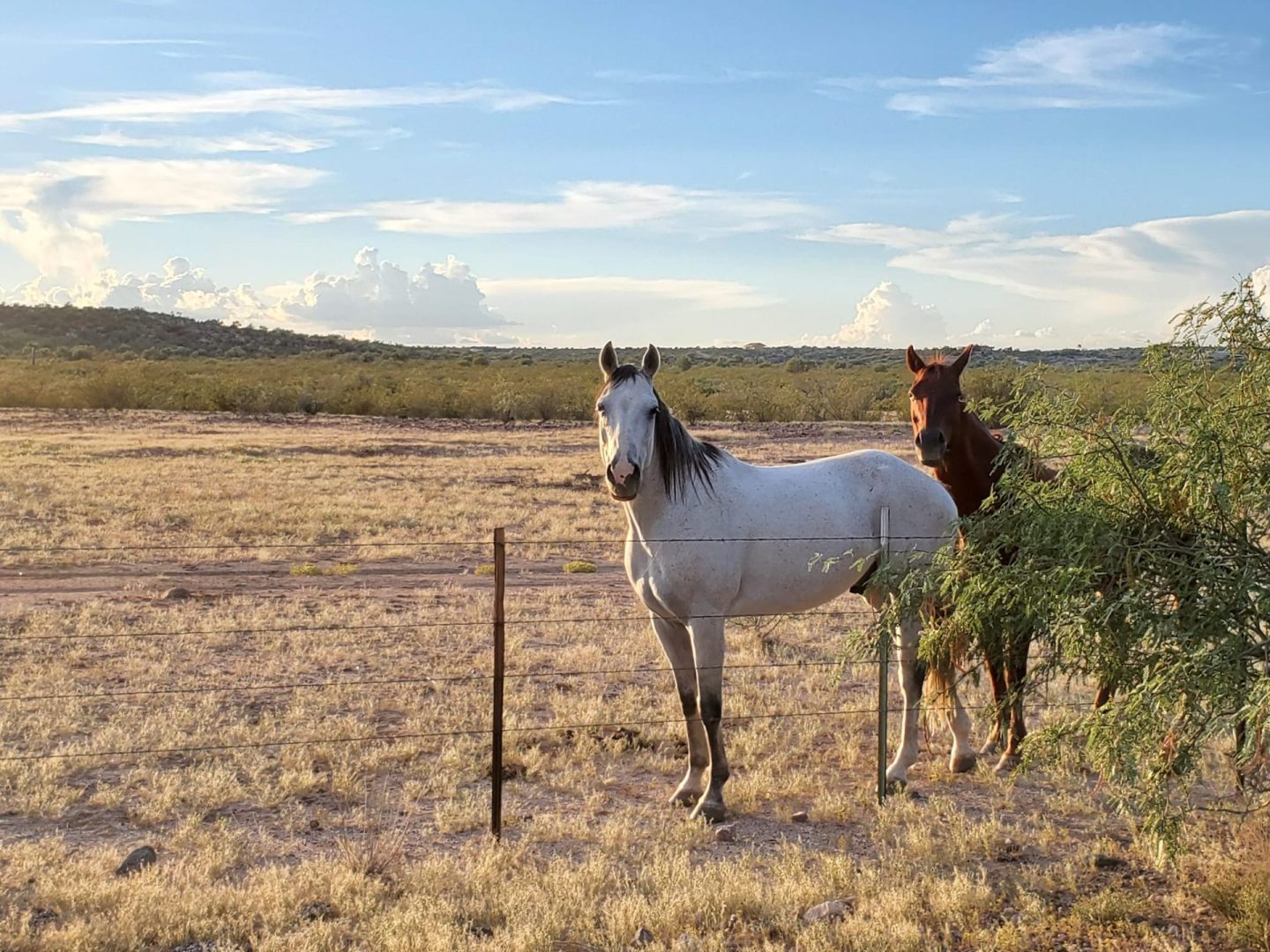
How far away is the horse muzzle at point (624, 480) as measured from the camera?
5.26 m

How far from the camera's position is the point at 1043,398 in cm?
455

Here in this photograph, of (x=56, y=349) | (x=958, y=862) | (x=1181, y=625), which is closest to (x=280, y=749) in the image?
(x=958, y=862)

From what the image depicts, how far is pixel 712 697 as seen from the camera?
5668 millimetres

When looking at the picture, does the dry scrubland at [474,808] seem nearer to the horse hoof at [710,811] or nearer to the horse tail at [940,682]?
the horse hoof at [710,811]

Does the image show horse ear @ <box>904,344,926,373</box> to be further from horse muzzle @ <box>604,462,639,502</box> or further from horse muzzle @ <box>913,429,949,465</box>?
horse muzzle @ <box>604,462,639,502</box>

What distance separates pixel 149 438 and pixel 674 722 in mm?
23419

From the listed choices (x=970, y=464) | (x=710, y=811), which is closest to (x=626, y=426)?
(x=710, y=811)

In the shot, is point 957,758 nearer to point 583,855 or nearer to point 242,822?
point 583,855

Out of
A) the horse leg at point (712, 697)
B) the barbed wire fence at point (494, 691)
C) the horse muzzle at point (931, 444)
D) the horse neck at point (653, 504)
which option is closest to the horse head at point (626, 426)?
the horse neck at point (653, 504)

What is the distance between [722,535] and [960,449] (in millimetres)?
1842

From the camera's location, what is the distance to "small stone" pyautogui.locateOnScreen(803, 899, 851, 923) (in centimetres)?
436

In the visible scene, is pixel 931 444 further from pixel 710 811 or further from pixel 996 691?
pixel 710 811

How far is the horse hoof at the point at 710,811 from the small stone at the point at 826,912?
1206mm

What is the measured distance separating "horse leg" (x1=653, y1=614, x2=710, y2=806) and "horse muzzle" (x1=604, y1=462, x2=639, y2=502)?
0.91m
